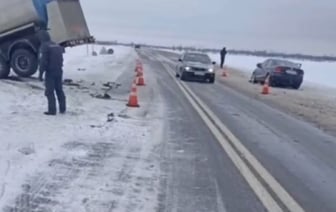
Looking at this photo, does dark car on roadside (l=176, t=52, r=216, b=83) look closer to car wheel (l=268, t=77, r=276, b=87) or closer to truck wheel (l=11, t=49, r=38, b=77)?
car wheel (l=268, t=77, r=276, b=87)

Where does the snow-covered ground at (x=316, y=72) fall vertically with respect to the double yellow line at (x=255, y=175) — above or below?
below

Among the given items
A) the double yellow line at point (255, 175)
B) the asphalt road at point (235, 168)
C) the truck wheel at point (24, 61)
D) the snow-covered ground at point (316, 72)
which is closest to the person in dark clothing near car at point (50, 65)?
the asphalt road at point (235, 168)

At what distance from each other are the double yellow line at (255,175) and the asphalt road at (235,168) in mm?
96

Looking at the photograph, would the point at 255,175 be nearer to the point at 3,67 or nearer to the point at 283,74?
the point at 3,67

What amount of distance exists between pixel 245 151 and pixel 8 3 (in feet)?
45.7

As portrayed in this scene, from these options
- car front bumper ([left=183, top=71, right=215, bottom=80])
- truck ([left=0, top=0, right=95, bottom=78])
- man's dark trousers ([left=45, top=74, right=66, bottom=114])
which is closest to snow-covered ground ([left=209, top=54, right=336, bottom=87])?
car front bumper ([left=183, top=71, right=215, bottom=80])

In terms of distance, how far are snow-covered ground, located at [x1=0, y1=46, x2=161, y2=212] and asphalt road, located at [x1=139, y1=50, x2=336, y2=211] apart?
0.36m

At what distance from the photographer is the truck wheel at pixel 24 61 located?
22.5 metres

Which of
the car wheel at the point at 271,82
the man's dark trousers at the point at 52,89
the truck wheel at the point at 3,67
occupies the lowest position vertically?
the car wheel at the point at 271,82

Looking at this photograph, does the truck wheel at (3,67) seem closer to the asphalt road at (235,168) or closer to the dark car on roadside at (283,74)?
the asphalt road at (235,168)

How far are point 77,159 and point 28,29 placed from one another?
14.0 meters

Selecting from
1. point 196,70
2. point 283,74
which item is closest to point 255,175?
point 196,70

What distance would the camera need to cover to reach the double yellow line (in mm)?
6916

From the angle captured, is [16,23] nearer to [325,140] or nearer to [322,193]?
[325,140]
